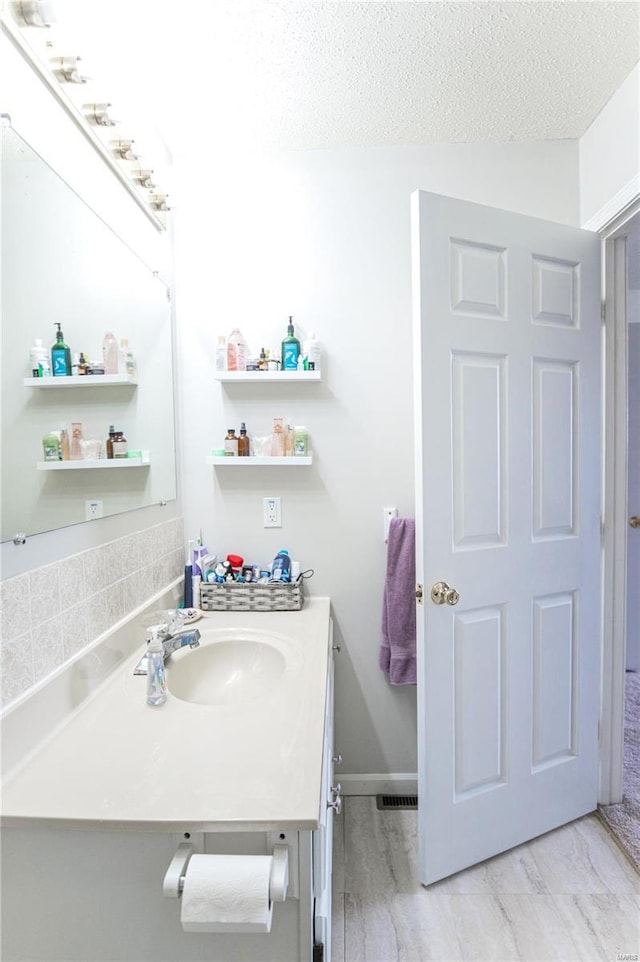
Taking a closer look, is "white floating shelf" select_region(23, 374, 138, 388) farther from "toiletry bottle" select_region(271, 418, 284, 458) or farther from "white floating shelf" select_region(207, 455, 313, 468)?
"toiletry bottle" select_region(271, 418, 284, 458)

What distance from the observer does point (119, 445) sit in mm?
1368

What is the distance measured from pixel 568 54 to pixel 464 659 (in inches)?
73.6

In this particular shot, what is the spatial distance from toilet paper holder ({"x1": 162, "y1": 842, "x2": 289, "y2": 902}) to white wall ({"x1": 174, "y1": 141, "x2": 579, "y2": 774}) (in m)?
1.20

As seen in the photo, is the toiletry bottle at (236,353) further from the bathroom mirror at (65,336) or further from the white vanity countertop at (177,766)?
Answer: the white vanity countertop at (177,766)

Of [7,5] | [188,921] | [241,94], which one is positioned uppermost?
[241,94]

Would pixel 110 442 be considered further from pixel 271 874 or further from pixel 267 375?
pixel 271 874

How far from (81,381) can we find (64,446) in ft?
0.58

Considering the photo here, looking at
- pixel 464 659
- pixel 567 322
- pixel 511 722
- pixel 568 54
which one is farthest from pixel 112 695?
pixel 568 54

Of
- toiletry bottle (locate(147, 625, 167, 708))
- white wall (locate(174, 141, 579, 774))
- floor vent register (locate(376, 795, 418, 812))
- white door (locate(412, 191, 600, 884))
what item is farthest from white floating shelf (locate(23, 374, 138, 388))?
floor vent register (locate(376, 795, 418, 812))

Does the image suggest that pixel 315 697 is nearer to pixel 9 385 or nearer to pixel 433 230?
pixel 9 385

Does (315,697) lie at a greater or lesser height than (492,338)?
lesser

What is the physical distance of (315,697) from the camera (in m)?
1.08

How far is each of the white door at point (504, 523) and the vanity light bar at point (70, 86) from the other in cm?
85

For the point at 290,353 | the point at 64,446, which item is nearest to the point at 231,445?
the point at 290,353
